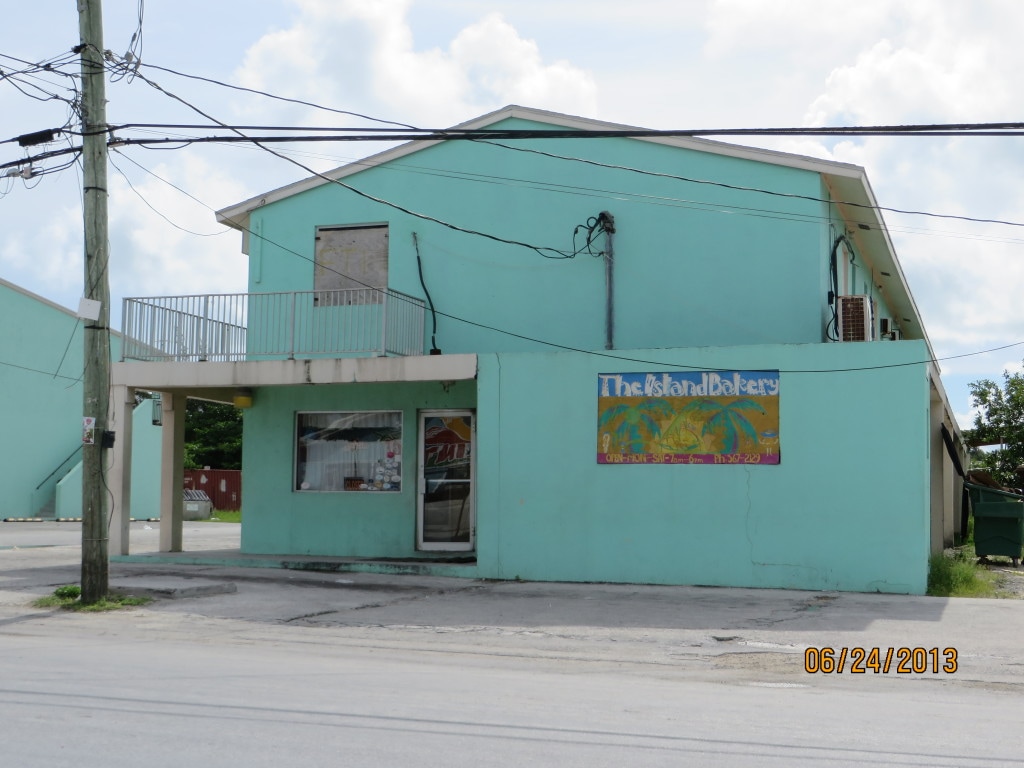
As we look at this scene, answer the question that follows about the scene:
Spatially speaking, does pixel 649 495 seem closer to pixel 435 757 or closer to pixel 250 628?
pixel 250 628

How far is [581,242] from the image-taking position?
17.6 m

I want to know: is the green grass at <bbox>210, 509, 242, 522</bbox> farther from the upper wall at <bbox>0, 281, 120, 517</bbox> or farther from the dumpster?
the dumpster

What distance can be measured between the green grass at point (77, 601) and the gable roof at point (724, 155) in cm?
705

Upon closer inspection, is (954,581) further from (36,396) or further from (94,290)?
(36,396)

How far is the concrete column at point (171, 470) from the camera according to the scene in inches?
742

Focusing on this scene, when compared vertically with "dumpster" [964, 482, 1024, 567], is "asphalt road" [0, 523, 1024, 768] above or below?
below

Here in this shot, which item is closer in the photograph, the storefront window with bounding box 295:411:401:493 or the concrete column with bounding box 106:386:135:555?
the concrete column with bounding box 106:386:135:555

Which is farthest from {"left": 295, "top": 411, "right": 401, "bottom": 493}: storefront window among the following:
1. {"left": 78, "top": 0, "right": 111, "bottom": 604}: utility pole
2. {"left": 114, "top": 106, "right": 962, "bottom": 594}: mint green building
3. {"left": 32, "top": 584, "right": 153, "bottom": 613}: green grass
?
{"left": 78, "top": 0, "right": 111, "bottom": 604}: utility pole

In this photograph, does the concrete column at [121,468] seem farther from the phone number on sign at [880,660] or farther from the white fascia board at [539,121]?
the phone number on sign at [880,660]

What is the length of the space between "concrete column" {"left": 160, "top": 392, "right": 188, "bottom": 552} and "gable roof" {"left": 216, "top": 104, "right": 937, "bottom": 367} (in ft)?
10.5

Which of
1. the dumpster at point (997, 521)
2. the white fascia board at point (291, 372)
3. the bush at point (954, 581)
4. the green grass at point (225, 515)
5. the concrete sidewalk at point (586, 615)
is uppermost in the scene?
the white fascia board at point (291, 372)

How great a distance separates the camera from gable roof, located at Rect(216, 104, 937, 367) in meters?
16.3

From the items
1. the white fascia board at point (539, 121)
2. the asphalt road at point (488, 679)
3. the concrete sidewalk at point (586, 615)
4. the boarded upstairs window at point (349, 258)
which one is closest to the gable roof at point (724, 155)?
the white fascia board at point (539, 121)

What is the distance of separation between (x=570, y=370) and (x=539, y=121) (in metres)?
4.73
